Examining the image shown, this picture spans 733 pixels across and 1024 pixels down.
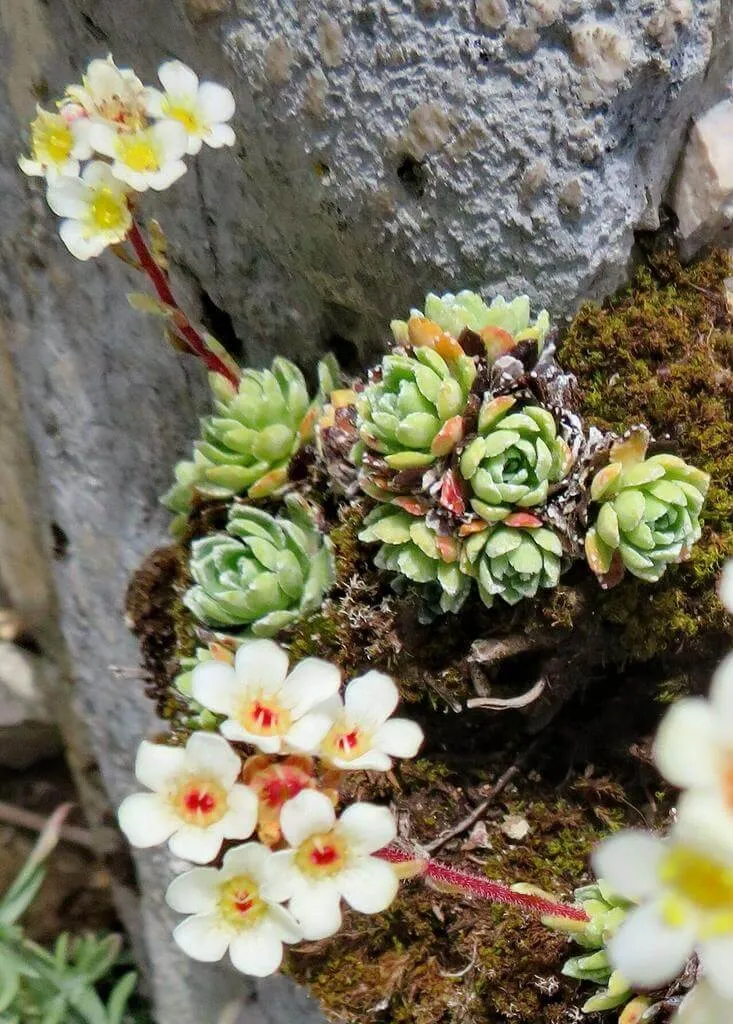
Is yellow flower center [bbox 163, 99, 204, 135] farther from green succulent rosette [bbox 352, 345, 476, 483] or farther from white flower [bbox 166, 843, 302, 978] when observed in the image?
white flower [bbox 166, 843, 302, 978]

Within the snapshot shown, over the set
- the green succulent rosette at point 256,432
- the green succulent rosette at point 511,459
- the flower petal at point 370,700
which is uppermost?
the green succulent rosette at point 256,432

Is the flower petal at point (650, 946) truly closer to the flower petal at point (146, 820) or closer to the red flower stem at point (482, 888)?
the red flower stem at point (482, 888)

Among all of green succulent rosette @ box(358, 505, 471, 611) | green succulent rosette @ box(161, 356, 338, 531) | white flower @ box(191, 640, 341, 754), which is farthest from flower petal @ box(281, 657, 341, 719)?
green succulent rosette @ box(161, 356, 338, 531)

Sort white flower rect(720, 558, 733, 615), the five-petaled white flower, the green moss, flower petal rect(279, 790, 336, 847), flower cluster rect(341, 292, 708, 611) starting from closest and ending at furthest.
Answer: the five-petaled white flower
white flower rect(720, 558, 733, 615)
flower petal rect(279, 790, 336, 847)
flower cluster rect(341, 292, 708, 611)
the green moss

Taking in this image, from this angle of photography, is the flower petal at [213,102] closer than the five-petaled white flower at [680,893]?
No

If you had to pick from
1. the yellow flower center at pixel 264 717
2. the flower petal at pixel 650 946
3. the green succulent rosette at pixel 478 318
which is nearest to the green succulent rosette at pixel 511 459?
the green succulent rosette at pixel 478 318

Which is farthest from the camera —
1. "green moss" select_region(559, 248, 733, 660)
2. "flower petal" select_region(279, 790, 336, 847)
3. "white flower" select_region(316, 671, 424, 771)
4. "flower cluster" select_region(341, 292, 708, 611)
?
"green moss" select_region(559, 248, 733, 660)
